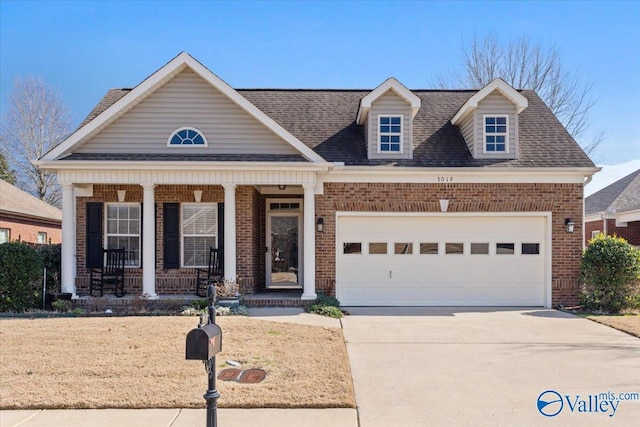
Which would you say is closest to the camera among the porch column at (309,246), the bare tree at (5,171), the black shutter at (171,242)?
the porch column at (309,246)

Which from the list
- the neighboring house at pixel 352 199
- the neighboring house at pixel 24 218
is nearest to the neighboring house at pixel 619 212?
the neighboring house at pixel 352 199

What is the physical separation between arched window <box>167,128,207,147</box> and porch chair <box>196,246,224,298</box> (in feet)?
9.28

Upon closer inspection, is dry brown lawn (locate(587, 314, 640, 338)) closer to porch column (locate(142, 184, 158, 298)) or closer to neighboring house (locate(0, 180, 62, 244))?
porch column (locate(142, 184, 158, 298))

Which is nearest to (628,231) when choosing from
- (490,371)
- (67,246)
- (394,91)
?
(394,91)

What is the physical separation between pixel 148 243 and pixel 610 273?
11507 millimetres

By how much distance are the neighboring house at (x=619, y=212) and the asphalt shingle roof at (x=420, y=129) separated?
737 centimetres

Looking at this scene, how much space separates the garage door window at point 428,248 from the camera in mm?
13141

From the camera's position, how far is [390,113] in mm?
13367

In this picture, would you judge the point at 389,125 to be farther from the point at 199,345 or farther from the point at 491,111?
the point at 199,345

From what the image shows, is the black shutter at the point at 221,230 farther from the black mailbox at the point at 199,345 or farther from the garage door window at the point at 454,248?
the black mailbox at the point at 199,345

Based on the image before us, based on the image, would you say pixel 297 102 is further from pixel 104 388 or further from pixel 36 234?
pixel 36 234

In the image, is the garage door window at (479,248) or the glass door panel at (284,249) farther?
the glass door panel at (284,249)

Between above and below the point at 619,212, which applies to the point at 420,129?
above

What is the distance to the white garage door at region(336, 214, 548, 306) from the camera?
43.0 ft
